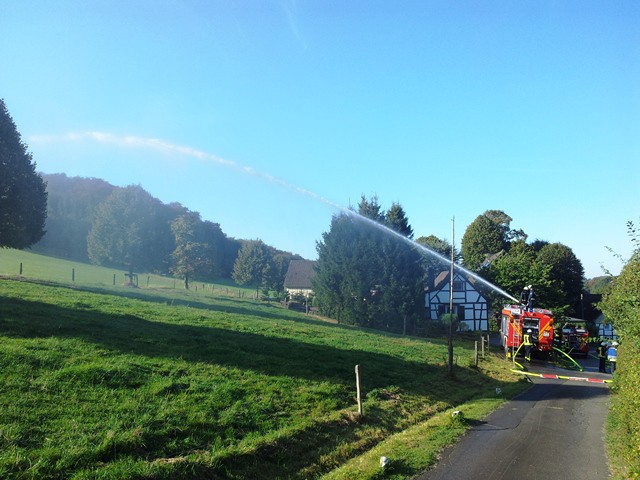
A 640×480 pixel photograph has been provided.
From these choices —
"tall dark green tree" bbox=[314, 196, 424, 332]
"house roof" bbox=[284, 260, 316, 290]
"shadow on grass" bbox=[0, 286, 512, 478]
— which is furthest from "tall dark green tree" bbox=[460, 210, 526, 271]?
"shadow on grass" bbox=[0, 286, 512, 478]

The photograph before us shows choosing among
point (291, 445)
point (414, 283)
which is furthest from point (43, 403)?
point (414, 283)

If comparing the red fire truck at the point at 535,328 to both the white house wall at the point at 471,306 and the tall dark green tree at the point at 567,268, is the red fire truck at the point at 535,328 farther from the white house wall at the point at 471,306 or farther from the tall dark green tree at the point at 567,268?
the tall dark green tree at the point at 567,268

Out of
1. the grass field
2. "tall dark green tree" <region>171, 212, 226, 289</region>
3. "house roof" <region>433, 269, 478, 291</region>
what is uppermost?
"tall dark green tree" <region>171, 212, 226, 289</region>

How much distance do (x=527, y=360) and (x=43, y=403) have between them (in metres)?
26.5

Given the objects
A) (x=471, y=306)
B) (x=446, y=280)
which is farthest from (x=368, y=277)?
(x=471, y=306)

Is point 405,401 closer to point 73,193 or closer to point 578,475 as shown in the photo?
point 578,475

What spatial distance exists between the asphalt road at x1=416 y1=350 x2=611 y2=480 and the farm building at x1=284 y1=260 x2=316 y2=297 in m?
52.1

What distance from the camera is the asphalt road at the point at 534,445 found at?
8.51m

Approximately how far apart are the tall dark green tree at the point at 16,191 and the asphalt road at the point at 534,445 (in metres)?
Result: 32.8

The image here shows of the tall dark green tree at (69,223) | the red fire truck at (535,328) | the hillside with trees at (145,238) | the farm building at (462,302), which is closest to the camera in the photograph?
the red fire truck at (535,328)

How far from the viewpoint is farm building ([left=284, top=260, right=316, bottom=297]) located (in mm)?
67500

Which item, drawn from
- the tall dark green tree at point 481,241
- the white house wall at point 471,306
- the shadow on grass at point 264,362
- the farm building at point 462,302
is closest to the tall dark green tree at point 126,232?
the shadow on grass at point 264,362

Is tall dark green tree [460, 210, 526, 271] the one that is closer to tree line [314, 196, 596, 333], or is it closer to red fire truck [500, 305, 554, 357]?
tree line [314, 196, 596, 333]

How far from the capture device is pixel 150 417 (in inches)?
336
